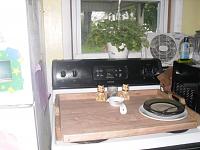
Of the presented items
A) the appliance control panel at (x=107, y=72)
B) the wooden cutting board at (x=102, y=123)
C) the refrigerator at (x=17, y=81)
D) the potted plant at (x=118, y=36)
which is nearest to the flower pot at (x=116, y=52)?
the potted plant at (x=118, y=36)

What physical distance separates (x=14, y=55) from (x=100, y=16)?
44.8 inches

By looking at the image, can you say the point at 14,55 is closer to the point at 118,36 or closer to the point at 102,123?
the point at 102,123

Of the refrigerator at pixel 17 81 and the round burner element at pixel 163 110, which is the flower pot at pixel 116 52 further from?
the refrigerator at pixel 17 81

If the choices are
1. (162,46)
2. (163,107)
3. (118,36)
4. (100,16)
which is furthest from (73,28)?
(163,107)

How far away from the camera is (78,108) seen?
4.14ft

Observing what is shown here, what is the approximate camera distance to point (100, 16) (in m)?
1.87

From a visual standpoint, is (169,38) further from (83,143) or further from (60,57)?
(83,143)

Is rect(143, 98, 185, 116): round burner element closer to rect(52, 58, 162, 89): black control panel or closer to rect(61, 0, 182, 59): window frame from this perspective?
rect(52, 58, 162, 89): black control panel

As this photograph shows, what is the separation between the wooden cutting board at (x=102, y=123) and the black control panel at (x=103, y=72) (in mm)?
152

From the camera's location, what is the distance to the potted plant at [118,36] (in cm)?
152

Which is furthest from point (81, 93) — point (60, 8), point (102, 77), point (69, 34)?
point (60, 8)

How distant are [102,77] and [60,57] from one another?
434 mm

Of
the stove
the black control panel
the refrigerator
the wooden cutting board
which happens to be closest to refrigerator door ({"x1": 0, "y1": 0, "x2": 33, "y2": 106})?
the refrigerator

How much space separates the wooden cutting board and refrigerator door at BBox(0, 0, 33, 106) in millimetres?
238
